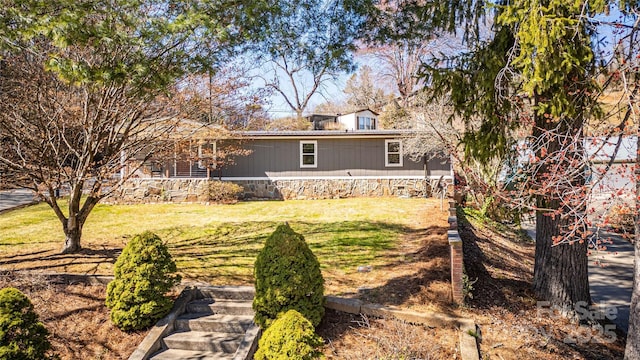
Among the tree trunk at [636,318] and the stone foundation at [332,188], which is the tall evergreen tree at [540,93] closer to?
the tree trunk at [636,318]

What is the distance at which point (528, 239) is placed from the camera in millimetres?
11609

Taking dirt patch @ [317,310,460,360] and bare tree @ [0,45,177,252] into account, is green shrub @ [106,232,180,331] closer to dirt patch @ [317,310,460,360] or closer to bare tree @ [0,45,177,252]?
dirt patch @ [317,310,460,360]

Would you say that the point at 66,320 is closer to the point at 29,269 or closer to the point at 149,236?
the point at 149,236

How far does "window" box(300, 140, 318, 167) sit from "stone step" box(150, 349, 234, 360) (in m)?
12.9

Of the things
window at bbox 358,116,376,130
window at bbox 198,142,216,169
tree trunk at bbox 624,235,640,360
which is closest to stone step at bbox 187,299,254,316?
tree trunk at bbox 624,235,640,360

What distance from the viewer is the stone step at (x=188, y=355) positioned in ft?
15.1

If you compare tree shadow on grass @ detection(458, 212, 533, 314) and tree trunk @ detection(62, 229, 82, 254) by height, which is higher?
tree trunk @ detection(62, 229, 82, 254)

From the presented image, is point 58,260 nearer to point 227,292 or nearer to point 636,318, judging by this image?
point 227,292

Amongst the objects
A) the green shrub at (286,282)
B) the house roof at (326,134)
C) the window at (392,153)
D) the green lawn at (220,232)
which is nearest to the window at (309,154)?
the house roof at (326,134)

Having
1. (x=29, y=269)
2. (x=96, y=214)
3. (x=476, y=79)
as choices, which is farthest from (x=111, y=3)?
(x=96, y=214)

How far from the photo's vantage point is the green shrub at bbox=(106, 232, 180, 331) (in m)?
4.90

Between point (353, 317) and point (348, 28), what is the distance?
17.4 ft

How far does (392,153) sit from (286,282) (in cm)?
1335

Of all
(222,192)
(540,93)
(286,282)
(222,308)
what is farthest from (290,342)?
(222,192)
